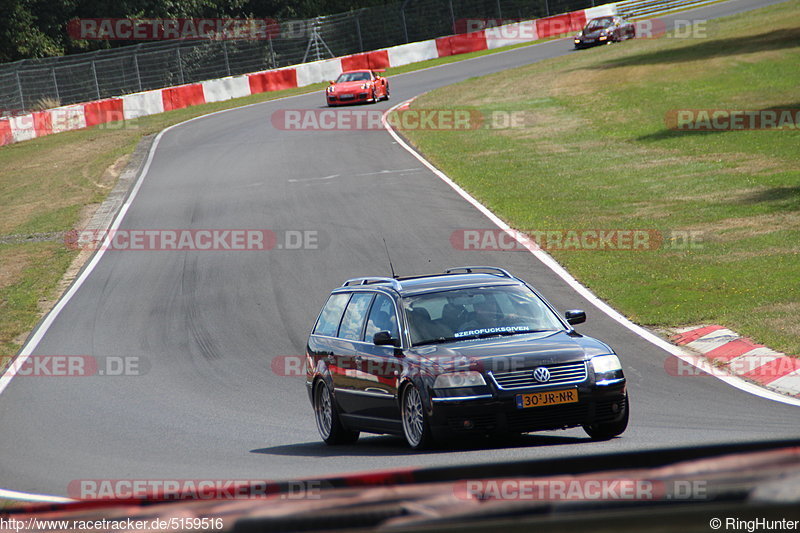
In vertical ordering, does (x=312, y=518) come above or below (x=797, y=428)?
above

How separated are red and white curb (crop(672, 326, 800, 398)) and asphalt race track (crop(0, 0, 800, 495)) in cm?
48

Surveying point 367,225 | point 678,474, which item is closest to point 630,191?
point 367,225

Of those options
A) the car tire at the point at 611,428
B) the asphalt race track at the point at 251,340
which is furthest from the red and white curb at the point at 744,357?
the car tire at the point at 611,428

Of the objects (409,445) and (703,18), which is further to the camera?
(703,18)

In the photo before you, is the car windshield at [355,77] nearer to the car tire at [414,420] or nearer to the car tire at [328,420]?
the car tire at [328,420]

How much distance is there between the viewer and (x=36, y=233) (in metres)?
26.0

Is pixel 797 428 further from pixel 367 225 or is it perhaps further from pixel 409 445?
pixel 367 225

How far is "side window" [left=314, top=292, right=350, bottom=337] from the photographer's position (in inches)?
444

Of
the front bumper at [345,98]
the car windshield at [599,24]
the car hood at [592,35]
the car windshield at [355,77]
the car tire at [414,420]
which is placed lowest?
the car tire at [414,420]

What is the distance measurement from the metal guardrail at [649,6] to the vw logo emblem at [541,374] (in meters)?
54.2

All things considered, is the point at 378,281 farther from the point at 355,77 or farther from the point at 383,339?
the point at 355,77

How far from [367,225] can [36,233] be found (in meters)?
9.07

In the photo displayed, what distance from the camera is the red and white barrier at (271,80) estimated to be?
42.1 metres

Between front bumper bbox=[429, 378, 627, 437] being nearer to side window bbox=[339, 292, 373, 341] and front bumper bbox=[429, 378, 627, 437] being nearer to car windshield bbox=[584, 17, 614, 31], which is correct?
side window bbox=[339, 292, 373, 341]
